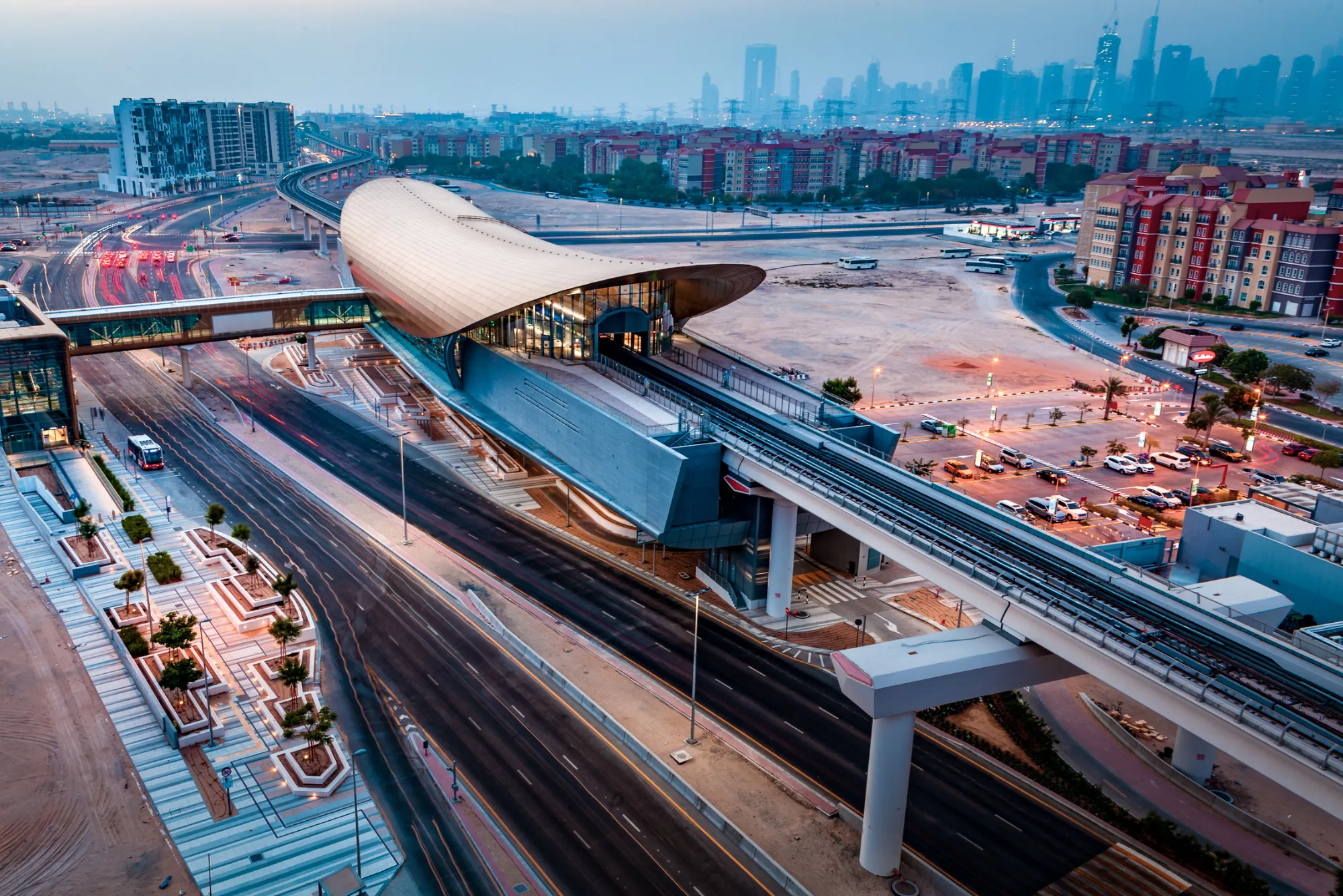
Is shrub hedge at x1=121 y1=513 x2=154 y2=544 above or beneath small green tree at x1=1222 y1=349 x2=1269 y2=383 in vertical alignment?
beneath

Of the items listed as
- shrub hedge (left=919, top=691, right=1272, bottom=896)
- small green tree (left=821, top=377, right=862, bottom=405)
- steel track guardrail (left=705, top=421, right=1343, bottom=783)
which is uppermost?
steel track guardrail (left=705, top=421, right=1343, bottom=783)

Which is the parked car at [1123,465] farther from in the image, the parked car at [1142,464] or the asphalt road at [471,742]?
the asphalt road at [471,742]

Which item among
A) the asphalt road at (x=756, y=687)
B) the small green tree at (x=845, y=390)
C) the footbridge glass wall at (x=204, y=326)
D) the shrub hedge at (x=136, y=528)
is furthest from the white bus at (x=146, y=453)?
the small green tree at (x=845, y=390)

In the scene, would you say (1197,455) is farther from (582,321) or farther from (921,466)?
(582,321)

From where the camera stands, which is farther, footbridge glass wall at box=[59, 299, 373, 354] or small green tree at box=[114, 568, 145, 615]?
footbridge glass wall at box=[59, 299, 373, 354]

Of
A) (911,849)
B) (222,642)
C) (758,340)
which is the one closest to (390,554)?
(222,642)

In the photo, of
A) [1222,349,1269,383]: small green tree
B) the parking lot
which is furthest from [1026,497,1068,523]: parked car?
[1222,349,1269,383]: small green tree

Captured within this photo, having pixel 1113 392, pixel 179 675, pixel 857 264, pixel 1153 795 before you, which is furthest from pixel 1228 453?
pixel 857 264

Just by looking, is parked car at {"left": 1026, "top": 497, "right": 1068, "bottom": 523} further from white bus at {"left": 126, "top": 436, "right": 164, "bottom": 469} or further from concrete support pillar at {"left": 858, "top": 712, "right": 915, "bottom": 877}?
white bus at {"left": 126, "top": 436, "right": 164, "bottom": 469}
